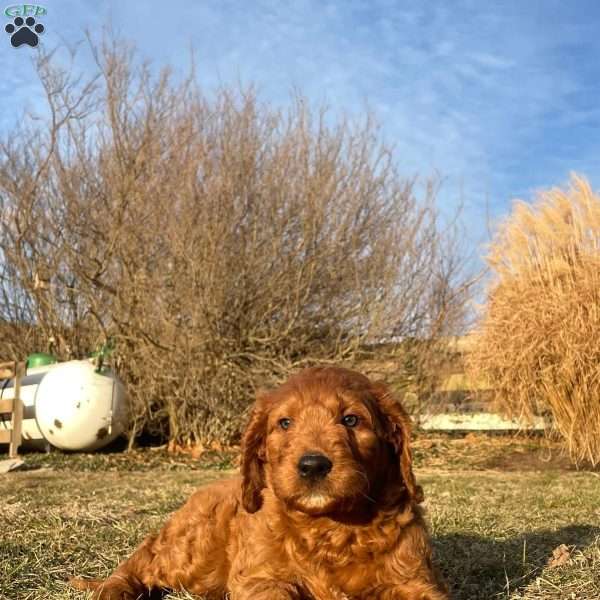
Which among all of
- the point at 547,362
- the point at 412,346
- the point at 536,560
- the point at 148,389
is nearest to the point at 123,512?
the point at 536,560

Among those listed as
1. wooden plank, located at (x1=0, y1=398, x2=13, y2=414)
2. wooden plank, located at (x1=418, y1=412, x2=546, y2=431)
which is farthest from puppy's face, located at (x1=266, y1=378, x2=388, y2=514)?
wooden plank, located at (x1=418, y1=412, x2=546, y2=431)

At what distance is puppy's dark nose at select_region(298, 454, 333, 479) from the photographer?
269cm

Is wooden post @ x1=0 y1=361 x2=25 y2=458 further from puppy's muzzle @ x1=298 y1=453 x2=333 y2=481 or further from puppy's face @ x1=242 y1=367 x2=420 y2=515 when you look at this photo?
puppy's muzzle @ x1=298 y1=453 x2=333 y2=481

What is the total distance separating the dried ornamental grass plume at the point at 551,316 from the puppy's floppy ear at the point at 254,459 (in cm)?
757

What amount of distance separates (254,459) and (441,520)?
9.57ft

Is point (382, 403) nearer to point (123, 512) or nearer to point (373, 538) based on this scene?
point (373, 538)

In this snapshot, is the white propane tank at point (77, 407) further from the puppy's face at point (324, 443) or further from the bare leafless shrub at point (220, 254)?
the puppy's face at point (324, 443)

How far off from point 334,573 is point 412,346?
1274cm

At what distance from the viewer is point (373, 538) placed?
2.88 metres

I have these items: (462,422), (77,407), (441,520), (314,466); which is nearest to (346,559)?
(314,466)

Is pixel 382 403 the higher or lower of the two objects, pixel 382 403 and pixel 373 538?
the higher

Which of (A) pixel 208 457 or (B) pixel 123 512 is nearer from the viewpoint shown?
(B) pixel 123 512

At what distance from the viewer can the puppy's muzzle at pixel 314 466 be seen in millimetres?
2689

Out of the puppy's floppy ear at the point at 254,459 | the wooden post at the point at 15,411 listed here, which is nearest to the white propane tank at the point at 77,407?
the wooden post at the point at 15,411
